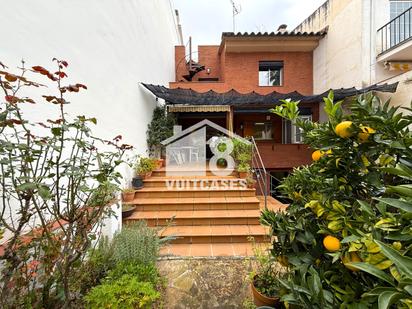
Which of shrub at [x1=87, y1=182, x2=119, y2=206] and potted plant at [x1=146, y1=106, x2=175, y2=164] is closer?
shrub at [x1=87, y1=182, x2=119, y2=206]

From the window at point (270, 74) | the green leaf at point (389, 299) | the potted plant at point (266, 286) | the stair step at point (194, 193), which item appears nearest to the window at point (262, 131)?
the window at point (270, 74)

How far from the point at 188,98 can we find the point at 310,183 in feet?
22.8

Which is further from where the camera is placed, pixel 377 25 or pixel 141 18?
pixel 377 25

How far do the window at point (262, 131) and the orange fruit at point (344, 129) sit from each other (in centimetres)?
1057

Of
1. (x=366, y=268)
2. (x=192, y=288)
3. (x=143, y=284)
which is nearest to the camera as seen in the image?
(x=366, y=268)

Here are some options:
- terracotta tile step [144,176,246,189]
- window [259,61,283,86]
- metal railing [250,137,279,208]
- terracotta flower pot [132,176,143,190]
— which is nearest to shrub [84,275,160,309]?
metal railing [250,137,279,208]

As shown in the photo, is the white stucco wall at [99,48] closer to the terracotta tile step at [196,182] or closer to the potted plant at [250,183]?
the terracotta tile step at [196,182]

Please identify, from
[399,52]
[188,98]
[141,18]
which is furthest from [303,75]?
[141,18]

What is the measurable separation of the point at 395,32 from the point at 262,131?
6.20 meters

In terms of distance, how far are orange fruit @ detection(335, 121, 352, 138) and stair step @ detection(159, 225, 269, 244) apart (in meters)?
3.53

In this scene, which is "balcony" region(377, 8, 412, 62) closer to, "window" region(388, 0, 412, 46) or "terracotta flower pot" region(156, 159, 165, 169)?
"window" region(388, 0, 412, 46)

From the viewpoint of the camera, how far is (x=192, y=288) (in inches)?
118

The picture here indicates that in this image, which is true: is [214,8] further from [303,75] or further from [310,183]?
[310,183]

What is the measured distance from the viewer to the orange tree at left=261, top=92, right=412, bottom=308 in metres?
0.93
